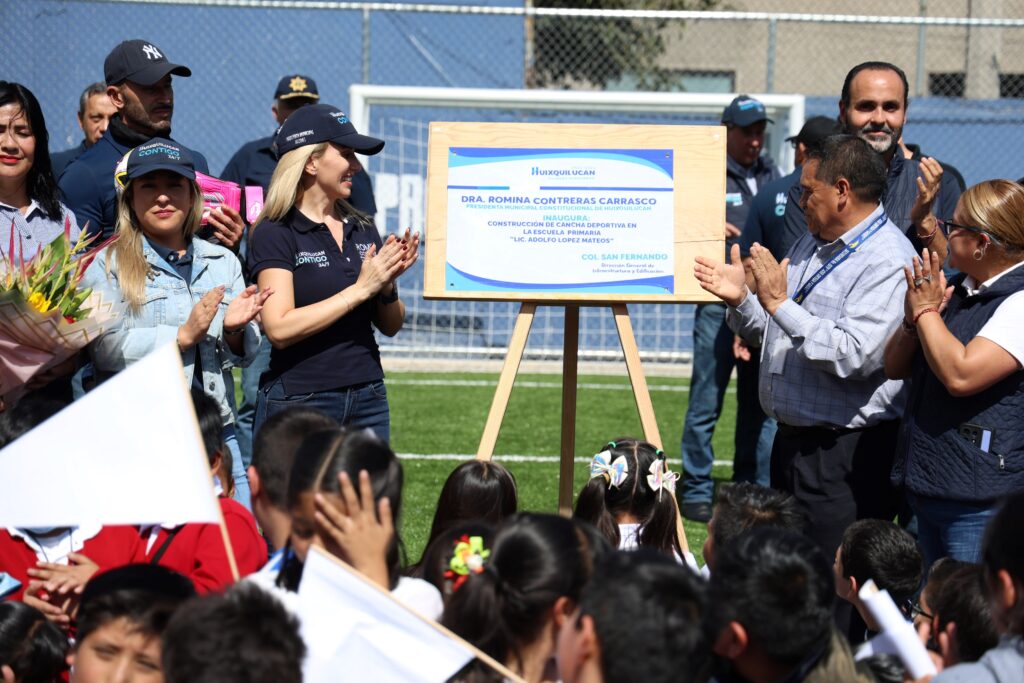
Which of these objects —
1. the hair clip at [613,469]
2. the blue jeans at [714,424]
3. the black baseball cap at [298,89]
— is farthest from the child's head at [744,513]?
the black baseball cap at [298,89]

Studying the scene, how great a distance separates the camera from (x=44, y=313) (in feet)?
11.7

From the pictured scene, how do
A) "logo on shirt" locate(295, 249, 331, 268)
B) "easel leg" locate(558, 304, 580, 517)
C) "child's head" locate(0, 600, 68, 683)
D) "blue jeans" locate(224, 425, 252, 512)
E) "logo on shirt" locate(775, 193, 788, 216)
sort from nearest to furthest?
"child's head" locate(0, 600, 68, 683) → "blue jeans" locate(224, 425, 252, 512) → "logo on shirt" locate(295, 249, 331, 268) → "easel leg" locate(558, 304, 580, 517) → "logo on shirt" locate(775, 193, 788, 216)

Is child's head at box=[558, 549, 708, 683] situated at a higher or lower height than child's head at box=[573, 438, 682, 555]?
higher

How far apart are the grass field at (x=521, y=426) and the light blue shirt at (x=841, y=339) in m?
1.78

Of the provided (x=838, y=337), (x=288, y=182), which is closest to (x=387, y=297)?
(x=288, y=182)

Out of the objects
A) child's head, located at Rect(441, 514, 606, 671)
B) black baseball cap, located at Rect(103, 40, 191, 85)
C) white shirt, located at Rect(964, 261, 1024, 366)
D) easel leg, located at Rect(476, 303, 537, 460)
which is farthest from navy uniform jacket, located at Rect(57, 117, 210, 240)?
white shirt, located at Rect(964, 261, 1024, 366)

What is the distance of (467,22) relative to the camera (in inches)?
586

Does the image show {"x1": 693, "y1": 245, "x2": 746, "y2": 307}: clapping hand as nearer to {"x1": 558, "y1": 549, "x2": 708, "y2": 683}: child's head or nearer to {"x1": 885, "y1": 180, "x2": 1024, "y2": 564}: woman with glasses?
{"x1": 885, "y1": 180, "x2": 1024, "y2": 564}: woman with glasses

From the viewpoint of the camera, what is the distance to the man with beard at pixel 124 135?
15.6 feet

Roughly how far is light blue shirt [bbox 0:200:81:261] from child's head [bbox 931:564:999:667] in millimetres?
3161

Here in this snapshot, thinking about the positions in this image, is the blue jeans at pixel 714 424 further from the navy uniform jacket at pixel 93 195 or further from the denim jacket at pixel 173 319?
the navy uniform jacket at pixel 93 195

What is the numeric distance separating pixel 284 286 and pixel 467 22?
1123cm

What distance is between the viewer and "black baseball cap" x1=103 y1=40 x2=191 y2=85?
195 inches

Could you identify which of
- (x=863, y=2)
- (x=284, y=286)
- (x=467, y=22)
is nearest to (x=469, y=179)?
(x=284, y=286)
